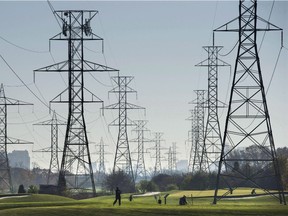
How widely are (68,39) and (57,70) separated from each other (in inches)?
313

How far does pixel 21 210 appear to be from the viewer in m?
60.5

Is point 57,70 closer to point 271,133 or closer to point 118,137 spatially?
point 271,133

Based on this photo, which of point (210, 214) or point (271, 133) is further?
point (271, 133)

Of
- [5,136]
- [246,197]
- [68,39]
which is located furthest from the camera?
[5,136]

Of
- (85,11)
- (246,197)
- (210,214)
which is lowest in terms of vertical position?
(210,214)

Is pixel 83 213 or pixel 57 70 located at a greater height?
pixel 57 70

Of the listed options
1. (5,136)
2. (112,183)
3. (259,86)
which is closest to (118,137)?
(5,136)

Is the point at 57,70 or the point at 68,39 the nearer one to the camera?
the point at 57,70

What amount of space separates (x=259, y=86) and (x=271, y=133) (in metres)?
4.13

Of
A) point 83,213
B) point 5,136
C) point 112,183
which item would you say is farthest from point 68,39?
point 112,183

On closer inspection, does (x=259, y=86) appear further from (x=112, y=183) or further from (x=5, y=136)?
(x=112, y=183)

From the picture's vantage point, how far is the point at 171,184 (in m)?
174

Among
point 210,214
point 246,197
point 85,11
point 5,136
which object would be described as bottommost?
point 210,214

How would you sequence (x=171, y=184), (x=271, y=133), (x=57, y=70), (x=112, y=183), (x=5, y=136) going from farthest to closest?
(x=171, y=184)
(x=112, y=183)
(x=5, y=136)
(x=57, y=70)
(x=271, y=133)
